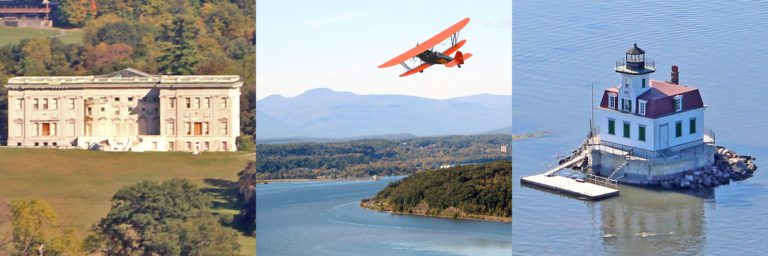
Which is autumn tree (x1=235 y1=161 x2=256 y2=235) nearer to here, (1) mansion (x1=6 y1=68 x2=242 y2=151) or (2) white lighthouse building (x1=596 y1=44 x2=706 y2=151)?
(1) mansion (x1=6 y1=68 x2=242 y2=151)

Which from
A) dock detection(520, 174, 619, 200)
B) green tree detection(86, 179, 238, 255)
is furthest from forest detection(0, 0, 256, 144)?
dock detection(520, 174, 619, 200)

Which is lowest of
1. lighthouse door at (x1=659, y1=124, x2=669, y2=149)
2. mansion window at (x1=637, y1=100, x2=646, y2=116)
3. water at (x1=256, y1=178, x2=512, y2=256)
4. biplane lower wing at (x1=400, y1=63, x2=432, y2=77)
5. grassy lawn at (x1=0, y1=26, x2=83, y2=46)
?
water at (x1=256, y1=178, x2=512, y2=256)

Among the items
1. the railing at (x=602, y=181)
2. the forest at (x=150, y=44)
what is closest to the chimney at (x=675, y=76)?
the railing at (x=602, y=181)

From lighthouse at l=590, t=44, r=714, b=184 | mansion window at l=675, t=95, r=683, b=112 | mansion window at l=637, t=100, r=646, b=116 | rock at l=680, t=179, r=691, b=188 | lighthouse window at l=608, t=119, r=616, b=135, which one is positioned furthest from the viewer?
lighthouse window at l=608, t=119, r=616, b=135

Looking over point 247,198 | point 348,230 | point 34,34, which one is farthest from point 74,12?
point 348,230

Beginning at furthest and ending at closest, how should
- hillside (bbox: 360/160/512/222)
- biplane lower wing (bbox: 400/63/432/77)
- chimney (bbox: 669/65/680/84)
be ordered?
chimney (bbox: 669/65/680/84) < hillside (bbox: 360/160/512/222) < biplane lower wing (bbox: 400/63/432/77)

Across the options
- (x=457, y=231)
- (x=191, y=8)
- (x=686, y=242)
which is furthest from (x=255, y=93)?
(x=686, y=242)
